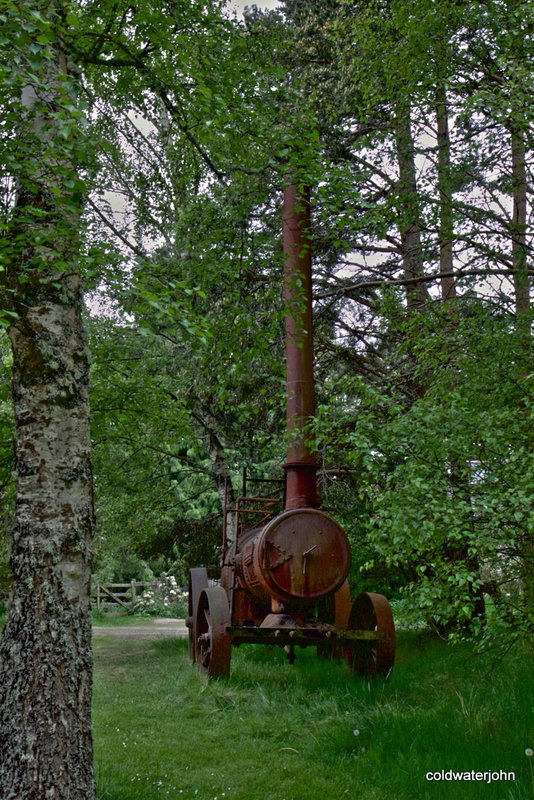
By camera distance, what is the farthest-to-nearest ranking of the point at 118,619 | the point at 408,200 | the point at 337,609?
the point at 118,619 < the point at 337,609 < the point at 408,200

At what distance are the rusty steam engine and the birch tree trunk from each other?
260cm

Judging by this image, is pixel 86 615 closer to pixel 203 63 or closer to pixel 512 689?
pixel 512 689

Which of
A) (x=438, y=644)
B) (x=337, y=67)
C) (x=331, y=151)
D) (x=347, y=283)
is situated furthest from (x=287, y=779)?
(x=337, y=67)

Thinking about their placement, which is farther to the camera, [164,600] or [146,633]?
[164,600]

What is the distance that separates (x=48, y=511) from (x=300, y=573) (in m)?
3.68

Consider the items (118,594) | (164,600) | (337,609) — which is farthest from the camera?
(118,594)

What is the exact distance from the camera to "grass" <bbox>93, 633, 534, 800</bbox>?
409 cm

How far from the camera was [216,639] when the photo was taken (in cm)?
725

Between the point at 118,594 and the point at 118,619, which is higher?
the point at 118,594

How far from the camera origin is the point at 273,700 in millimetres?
6590

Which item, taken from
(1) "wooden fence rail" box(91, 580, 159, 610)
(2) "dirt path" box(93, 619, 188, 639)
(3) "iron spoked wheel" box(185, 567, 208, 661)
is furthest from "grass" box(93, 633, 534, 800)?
(1) "wooden fence rail" box(91, 580, 159, 610)

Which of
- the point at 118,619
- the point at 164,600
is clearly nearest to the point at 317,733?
the point at 118,619

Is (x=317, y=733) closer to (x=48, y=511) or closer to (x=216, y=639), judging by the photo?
(x=216, y=639)

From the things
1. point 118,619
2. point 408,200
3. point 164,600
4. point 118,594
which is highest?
point 408,200
